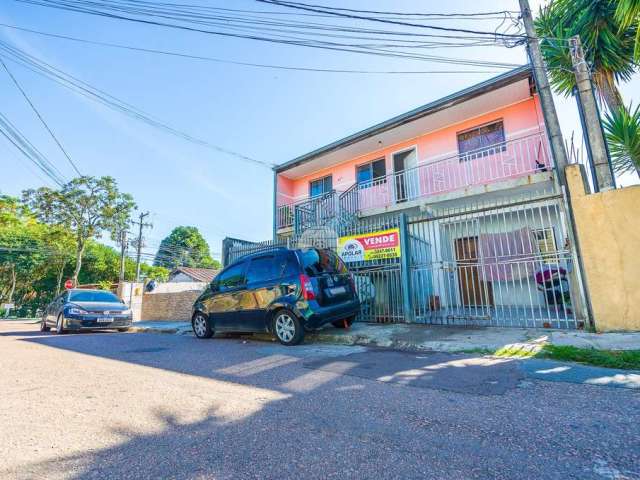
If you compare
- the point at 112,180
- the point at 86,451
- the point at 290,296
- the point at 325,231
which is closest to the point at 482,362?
the point at 290,296

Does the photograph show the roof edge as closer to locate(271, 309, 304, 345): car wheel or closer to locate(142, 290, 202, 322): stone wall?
locate(142, 290, 202, 322): stone wall

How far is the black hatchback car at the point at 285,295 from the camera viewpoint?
5629 millimetres

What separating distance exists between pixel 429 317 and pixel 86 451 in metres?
6.30

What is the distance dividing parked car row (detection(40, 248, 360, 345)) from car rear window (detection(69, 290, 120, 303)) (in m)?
4.86

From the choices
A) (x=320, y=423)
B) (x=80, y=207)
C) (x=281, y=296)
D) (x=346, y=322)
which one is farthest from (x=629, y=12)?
(x=80, y=207)

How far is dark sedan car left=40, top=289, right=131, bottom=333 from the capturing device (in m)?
9.18

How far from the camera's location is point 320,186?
15.0 m

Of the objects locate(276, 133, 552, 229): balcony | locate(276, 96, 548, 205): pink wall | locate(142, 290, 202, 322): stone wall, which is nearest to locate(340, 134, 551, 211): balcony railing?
locate(276, 133, 552, 229): balcony

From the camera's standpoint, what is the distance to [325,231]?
9219mm

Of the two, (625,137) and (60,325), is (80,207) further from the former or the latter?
(625,137)

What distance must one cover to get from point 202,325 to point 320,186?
30.5ft

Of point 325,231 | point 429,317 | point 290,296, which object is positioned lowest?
point 429,317

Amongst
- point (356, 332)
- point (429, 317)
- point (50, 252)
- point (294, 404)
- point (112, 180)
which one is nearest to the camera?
point (294, 404)

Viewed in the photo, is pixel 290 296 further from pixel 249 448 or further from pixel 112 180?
pixel 112 180
